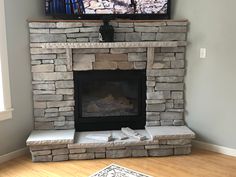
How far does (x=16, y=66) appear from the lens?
3100 mm

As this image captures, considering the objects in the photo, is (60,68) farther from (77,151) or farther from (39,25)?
(77,151)

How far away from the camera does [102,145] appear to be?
3.02 meters

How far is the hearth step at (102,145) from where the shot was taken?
9.78 feet

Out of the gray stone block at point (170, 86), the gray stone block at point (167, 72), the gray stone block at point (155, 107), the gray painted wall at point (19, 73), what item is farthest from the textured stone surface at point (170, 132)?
the gray painted wall at point (19, 73)

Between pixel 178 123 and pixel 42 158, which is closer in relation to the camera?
pixel 42 158

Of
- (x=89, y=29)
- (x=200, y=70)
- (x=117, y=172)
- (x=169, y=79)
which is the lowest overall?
(x=117, y=172)

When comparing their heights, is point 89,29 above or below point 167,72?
above

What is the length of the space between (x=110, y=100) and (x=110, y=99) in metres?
0.01

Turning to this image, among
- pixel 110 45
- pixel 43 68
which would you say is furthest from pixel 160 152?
pixel 43 68

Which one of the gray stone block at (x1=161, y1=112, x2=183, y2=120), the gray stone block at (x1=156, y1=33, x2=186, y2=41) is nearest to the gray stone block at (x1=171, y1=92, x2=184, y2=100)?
the gray stone block at (x1=161, y1=112, x2=183, y2=120)

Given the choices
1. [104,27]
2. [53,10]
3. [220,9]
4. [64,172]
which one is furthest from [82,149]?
[220,9]

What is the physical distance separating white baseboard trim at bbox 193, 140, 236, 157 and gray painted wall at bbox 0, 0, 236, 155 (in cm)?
5

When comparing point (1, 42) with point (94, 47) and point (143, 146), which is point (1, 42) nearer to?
point (94, 47)

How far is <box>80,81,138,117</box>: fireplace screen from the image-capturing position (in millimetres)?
3443
